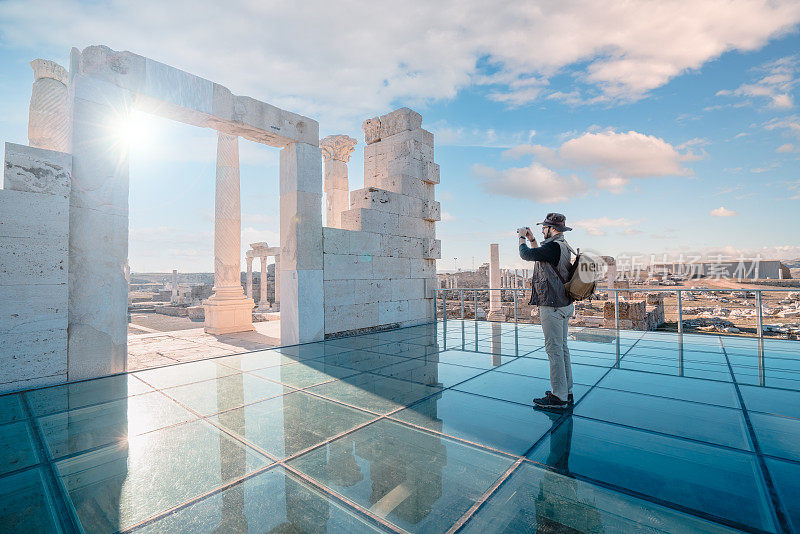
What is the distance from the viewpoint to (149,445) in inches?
101

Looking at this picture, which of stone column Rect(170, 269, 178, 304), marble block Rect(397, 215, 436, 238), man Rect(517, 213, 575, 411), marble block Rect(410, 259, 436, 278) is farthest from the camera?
stone column Rect(170, 269, 178, 304)

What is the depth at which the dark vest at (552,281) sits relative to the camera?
125 inches

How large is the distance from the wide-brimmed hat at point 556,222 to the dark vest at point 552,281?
9cm

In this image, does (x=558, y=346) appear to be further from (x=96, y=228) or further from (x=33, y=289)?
(x=33, y=289)

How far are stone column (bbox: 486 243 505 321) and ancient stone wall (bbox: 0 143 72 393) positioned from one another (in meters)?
15.8

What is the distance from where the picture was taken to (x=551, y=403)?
3135 millimetres

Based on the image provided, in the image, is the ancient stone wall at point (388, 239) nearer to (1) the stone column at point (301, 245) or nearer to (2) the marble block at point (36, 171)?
(1) the stone column at point (301, 245)

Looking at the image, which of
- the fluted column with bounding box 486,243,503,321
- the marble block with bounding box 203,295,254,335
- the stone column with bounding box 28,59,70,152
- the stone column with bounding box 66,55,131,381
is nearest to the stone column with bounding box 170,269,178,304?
the marble block with bounding box 203,295,254,335

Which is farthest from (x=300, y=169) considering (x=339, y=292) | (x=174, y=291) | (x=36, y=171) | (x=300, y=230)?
(x=174, y=291)

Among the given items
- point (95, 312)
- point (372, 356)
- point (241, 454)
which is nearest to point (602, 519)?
point (241, 454)

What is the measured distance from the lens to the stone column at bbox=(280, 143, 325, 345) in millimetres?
6508

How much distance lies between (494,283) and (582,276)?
16.7 m

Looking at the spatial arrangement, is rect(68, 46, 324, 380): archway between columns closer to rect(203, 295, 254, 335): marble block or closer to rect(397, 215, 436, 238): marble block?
rect(397, 215, 436, 238): marble block

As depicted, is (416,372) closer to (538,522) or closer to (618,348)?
(538,522)
